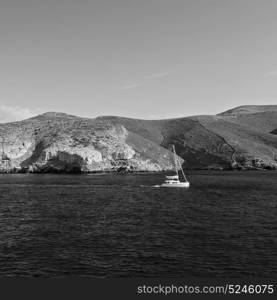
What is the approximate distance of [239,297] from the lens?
77.8 feet

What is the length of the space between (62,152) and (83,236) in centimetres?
13890

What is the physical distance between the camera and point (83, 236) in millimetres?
49125

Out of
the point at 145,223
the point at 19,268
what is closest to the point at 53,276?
the point at 19,268

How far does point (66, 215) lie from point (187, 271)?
3437 centimetres

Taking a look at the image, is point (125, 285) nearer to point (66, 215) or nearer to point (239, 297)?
point (239, 297)

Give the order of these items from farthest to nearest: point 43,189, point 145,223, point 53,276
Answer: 1. point 43,189
2. point 145,223
3. point 53,276

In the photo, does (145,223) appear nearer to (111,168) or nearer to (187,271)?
(187,271)

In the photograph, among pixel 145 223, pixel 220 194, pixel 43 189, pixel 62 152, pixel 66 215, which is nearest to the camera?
pixel 145 223

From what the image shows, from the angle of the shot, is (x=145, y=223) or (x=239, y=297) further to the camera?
(x=145, y=223)

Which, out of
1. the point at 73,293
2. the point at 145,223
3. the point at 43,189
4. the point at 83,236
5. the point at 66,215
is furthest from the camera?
the point at 43,189

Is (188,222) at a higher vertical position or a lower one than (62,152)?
lower

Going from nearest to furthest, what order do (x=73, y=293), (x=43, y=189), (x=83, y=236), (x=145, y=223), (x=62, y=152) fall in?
(x=73, y=293)
(x=83, y=236)
(x=145, y=223)
(x=43, y=189)
(x=62, y=152)

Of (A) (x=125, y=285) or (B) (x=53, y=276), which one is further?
(B) (x=53, y=276)

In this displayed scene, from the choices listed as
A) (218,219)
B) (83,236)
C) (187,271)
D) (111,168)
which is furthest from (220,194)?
(111,168)
